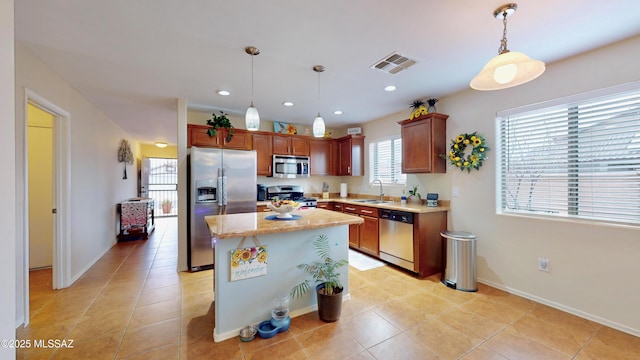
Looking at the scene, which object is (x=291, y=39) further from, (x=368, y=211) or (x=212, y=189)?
(x=368, y=211)

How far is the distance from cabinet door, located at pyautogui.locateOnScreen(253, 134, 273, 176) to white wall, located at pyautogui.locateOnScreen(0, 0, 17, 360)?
3316 mm

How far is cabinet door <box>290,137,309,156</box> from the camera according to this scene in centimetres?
481

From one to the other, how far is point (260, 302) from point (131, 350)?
0.97m

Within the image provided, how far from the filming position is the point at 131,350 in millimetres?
1842

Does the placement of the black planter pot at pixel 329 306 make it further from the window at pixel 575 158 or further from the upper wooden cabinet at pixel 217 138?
the upper wooden cabinet at pixel 217 138

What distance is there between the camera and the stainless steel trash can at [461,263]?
2855 mm

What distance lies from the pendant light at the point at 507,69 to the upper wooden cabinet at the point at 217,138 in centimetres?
356

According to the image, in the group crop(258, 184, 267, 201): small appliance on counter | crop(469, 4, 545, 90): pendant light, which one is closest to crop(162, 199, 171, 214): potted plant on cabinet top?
crop(258, 184, 267, 201): small appliance on counter

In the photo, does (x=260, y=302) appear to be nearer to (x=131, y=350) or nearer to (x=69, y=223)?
(x=131, y=350)

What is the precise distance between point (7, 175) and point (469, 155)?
395cm

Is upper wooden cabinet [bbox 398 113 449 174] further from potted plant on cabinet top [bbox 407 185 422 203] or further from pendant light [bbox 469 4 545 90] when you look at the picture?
pendant light [bbox 469 4 545 90]

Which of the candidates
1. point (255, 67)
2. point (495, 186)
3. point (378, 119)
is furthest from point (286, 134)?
point (495, 186)

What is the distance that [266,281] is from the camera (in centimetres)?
218

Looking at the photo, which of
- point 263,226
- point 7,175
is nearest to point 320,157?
point 263,226
